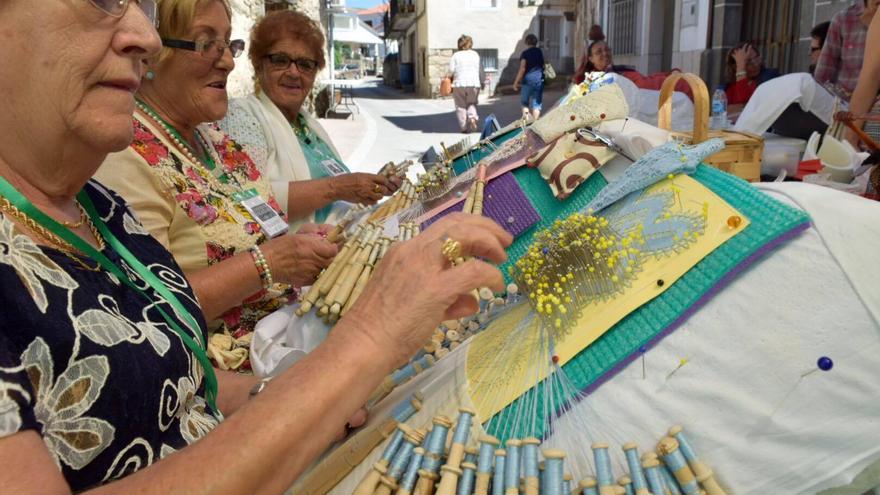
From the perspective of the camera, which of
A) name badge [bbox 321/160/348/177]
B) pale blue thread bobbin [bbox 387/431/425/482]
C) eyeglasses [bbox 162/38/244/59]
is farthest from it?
name badge [bbox 321/160/348/177]

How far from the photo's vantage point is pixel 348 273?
150 cm

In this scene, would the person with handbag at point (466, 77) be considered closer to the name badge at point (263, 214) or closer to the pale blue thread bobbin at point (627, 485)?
the name badge at point (263, 214)

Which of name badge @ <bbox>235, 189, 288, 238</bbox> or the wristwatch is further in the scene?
name badge @ <bbox>235, 189, 288, 238</bbox>

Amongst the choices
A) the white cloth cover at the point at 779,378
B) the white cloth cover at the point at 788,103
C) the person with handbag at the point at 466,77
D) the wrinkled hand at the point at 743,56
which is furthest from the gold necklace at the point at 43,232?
the person with handbag at the point at 466,77

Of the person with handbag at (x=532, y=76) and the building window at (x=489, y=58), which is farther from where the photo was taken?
the building window at (x=489, y=58)

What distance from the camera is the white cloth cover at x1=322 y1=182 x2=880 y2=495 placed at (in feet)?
2.70

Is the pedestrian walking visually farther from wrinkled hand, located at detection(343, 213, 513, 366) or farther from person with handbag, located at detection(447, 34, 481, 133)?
wrinkled hand, located at detection(343, 213, 513, 366)

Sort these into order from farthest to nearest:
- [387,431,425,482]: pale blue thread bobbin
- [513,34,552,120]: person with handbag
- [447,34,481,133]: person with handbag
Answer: [447,34,481,133]: person with handbag
[513,34,552,120]: person with handbag
[387,431,425,482]: pale blue thread bobbin

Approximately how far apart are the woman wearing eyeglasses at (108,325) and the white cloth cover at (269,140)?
144cm

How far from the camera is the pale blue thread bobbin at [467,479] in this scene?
0.87 m

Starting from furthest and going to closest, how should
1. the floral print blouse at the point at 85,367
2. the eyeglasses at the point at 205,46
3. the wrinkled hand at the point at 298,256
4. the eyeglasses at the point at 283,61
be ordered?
the eyeglasses at the point at 283,61
the eyeglasses at the point at 205,46
the wrinkled hand at the point at 298,256
the floral print blouse at the point at 85,367

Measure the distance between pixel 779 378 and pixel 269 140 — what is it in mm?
2186

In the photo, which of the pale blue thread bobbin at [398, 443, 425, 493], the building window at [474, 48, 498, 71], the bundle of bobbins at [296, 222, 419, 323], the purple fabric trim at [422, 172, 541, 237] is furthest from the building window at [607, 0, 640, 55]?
the pale blue thread bobbin at [398, 443, 425, 493]

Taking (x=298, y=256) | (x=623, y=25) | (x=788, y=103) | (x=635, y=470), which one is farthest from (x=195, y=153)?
(x=623, y=25)
